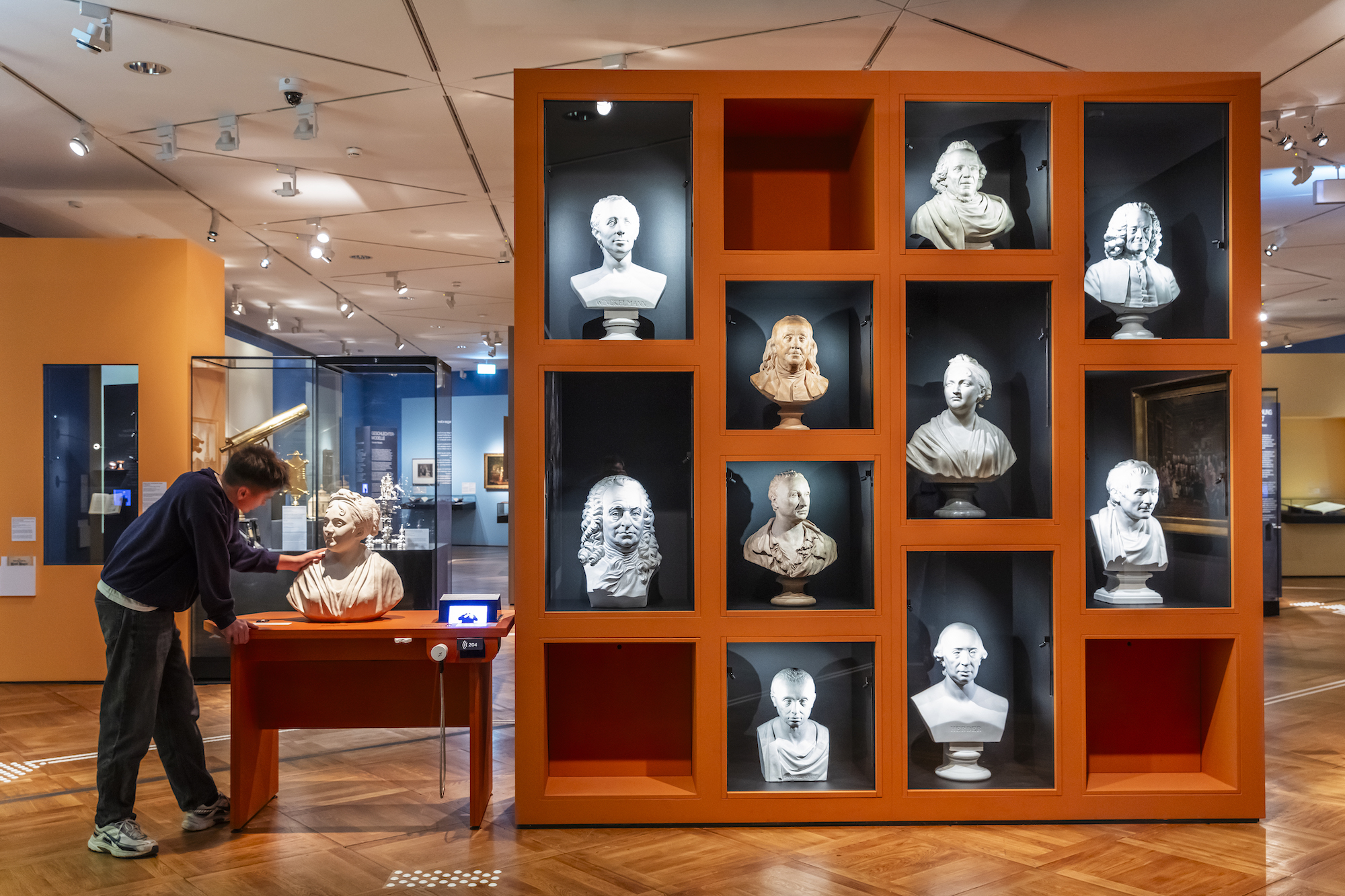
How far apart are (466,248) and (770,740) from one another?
5.80 metres

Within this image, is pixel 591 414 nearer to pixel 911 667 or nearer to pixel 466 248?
pixel 911 667

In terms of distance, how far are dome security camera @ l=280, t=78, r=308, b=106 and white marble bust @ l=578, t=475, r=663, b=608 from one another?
2.69 metres

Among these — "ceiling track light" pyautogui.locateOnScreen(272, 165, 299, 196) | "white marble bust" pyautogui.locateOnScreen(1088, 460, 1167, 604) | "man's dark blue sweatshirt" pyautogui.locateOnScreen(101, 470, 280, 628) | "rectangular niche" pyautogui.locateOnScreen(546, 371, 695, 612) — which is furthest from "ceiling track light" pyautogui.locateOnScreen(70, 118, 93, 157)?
"white marble bust" pyautogui.locateOnScreen(1088, 460, 1167, 604)

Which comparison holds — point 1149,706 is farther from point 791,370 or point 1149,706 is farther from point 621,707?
point 621,707

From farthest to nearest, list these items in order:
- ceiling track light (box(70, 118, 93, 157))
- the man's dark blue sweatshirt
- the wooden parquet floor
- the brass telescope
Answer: the brass telescope < ceiling track light (box(70, 118, 93, 157)) < the man's dark blue sweatshirt < the wooden parquet floor

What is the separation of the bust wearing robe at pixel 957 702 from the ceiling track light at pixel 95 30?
13.6ft

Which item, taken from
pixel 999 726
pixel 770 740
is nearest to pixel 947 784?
pixel 999 726

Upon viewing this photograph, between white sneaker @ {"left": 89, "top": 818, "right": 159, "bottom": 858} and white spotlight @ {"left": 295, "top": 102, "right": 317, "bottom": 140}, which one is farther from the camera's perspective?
white spotlight @ {"left": 295, "top": 102, "right": 317, "bottom": 140}

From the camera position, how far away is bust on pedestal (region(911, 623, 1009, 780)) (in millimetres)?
3793

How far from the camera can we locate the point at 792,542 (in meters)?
3.81

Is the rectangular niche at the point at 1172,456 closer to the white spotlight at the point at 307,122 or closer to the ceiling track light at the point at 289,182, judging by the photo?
the white spotlight at the point at 307,122

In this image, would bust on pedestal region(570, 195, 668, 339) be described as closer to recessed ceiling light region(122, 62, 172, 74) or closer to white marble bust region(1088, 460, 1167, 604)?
white marble bust region(1088, 460, 1167, 604)

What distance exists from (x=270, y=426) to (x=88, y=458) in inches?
52.0

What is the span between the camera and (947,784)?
3805 millimetres
